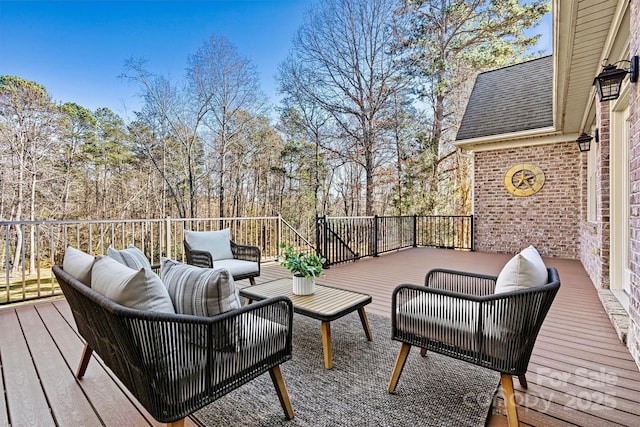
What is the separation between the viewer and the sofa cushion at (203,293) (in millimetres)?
1425

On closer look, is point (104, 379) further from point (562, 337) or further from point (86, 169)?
point (86, 169)

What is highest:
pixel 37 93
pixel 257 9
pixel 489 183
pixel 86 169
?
pixel 257 9

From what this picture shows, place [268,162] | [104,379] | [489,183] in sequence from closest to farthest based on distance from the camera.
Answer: [104,379], [489,183], [268,162]

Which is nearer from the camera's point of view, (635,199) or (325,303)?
(635,199)

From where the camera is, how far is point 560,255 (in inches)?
265

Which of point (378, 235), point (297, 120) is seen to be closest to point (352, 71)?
point (297, 120)

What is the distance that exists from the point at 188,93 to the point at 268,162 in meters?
3.62

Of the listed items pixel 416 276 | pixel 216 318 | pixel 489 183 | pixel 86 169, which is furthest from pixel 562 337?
pixel 86 169

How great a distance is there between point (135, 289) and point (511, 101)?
8.84 meters

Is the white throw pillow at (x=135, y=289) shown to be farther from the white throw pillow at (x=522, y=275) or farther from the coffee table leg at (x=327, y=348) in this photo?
the white throw pillow at (x=522, y=275)

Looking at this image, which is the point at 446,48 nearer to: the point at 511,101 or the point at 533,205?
the point at 511,101

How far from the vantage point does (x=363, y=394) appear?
1833 mm

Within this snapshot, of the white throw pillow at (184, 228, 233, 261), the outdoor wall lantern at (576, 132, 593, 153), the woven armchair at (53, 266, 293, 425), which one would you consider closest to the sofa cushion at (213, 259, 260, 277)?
the white throw pillow at (184, 228, 233, 261)

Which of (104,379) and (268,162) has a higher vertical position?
(268,162)
